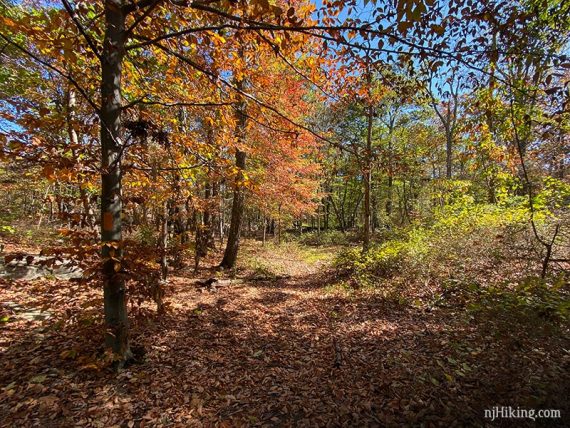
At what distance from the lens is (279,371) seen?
150 inches

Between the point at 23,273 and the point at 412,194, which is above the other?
the point at 412,194

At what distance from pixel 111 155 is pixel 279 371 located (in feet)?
11.5

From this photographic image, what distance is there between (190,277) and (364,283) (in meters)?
5.56

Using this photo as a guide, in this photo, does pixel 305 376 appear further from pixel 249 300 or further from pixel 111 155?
pixel 111 155

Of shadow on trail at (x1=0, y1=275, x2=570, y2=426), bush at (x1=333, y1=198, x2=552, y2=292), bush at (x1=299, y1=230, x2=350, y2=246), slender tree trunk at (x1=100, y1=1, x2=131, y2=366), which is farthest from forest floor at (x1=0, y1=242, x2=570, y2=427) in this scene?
bush at (x1=299, y1=230, x2=350, y2=246)

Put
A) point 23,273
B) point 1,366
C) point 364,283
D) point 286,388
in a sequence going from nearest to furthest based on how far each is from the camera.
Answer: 1. point 1,366
2. point 286,388
3. point 23,273
4. point 364,283

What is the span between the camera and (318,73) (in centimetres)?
402

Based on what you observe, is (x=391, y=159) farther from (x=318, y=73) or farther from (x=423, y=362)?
(x=423, y=362)

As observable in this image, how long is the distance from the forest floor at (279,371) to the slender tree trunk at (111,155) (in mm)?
298

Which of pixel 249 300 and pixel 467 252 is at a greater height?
pixel 467 252

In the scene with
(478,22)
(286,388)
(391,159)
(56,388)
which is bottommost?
(286,388)

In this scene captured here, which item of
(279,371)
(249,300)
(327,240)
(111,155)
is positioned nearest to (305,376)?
(279,371)

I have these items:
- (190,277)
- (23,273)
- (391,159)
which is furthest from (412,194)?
(23,273)

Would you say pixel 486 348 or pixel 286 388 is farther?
pixel 486 348
